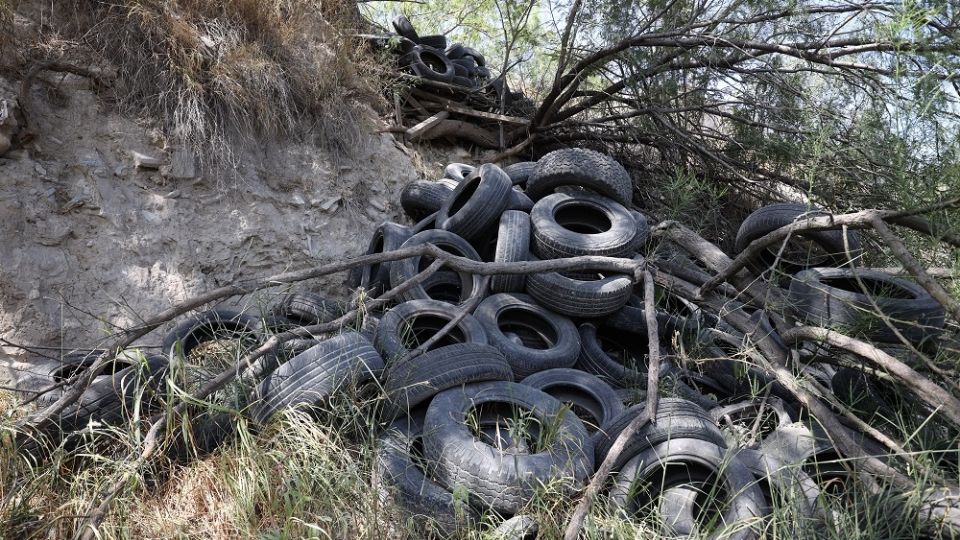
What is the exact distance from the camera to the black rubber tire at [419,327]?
3803 mm

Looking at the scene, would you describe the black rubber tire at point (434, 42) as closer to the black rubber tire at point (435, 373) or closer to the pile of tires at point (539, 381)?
the pile of tires at point (539, 381)

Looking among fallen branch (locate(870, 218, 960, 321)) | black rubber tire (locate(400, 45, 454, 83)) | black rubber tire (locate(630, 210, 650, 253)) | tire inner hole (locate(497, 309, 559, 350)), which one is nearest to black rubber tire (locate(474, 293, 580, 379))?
tire inner hole (locate(497, 309, 559, 350))

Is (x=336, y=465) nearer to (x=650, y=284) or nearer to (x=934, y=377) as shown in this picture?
(x=650, y=284)

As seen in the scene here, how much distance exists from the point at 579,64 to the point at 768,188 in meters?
2.11

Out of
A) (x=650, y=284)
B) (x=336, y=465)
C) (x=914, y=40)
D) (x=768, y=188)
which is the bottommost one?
(x=336, y=465)

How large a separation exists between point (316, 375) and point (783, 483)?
2125 millimetres

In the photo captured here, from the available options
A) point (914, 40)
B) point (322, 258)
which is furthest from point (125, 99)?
point (914, 40)

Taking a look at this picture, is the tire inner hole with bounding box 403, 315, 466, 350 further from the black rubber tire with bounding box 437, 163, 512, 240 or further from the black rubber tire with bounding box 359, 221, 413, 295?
the black rubber tire with bounding box 437, 163, 512, 240

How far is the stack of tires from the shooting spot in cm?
709

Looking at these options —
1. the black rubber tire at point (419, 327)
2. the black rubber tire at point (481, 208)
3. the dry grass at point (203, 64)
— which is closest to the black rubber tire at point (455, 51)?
the dry grass at point (203, 64)

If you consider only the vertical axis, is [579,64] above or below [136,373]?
above

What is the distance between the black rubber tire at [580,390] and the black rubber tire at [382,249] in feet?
4.99

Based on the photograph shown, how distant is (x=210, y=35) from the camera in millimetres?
5387

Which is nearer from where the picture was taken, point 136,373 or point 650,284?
point 136,373
